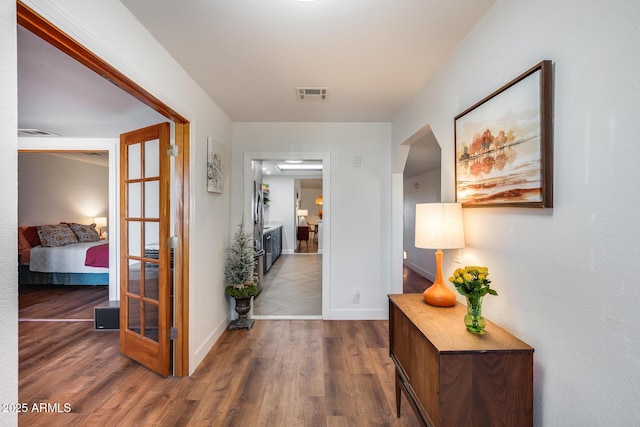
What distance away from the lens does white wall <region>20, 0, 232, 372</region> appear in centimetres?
125

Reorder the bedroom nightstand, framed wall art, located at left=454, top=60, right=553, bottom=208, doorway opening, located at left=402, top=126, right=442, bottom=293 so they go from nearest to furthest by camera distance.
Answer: framed wall art, located at left=454, top=60, right=553, bottom=208 < the bedroom nightstand < doorway opening, located at left=402, top=126, right=442, bottom=293

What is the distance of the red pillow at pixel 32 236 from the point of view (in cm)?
474

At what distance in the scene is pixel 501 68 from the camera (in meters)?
1.38

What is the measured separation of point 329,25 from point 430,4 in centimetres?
55

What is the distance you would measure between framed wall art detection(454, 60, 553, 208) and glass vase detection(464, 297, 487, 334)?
0.48 m

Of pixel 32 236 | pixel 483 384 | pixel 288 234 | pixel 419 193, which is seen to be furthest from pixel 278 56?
pixel 288 234

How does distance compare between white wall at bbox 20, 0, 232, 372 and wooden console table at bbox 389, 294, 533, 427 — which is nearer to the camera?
wooden console table at bbox 389, 294, 533, 427

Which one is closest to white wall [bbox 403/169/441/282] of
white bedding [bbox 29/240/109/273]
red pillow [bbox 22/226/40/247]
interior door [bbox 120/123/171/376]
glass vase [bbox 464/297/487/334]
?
glass vase [bbox 464/297/487/334]

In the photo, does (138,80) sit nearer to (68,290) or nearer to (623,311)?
(623,311)

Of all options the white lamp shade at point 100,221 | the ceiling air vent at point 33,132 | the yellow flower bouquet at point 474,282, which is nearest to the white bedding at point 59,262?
the white lamp shade at point 100,221

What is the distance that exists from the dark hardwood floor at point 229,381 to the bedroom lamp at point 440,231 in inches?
34.2

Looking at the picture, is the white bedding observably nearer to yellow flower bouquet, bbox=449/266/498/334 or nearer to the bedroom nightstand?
the bedroom nightstand

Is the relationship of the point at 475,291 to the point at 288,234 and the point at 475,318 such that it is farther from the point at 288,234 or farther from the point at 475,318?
the point at 288,234

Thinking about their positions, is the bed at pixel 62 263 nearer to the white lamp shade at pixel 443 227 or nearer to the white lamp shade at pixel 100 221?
the white lamp shade at pixel 100 221
